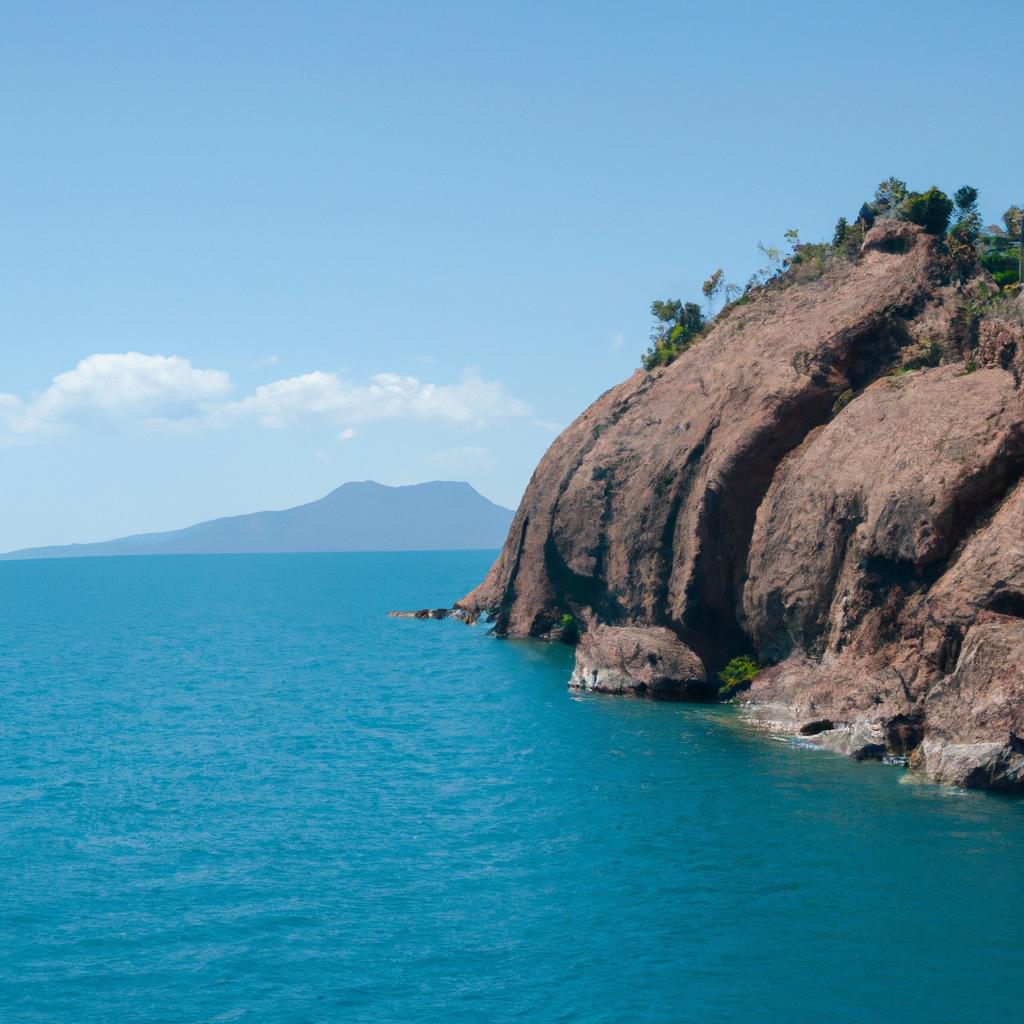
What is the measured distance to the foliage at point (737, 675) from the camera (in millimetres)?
71750

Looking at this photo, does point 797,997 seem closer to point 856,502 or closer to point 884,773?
point 884,773

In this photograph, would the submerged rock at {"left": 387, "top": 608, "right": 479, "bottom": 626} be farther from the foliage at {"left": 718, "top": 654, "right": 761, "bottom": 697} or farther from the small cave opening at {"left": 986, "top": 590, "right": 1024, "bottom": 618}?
the small cave opening at {"left": 986, "top": 590, "right": 1024, "bottom": 618}

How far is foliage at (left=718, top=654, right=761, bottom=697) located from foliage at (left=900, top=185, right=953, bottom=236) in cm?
3487

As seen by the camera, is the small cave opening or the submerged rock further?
the submerged rock

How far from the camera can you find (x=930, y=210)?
266ft

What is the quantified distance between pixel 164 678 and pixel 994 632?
215 feet

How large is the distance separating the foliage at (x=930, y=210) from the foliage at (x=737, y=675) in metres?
34.9

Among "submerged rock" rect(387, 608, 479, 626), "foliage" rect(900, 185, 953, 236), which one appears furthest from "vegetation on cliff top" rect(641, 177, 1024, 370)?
"submerged rock" rect(387, 608, 479, 626)

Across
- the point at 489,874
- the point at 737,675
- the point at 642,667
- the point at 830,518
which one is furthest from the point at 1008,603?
the point at 642,667

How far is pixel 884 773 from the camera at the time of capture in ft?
167

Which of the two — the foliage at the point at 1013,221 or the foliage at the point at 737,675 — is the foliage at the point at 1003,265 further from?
the foliage at the point at 737,675

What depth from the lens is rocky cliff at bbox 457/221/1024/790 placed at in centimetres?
5303

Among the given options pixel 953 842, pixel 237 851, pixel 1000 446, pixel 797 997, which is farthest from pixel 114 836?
pixel 1000 446

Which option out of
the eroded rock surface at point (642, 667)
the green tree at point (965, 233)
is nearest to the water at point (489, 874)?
the eroded rock surface at point (642, 667)
